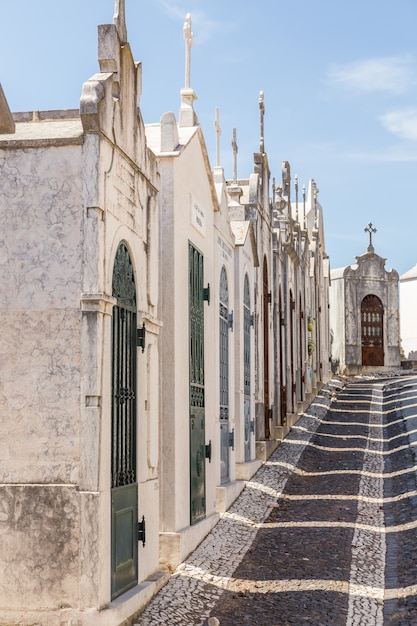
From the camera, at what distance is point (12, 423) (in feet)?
20.2

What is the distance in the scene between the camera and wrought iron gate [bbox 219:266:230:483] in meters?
11.6

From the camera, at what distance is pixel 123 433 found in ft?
22.4

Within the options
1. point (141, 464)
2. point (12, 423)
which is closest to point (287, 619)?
point (141, 464)

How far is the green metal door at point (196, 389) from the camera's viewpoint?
925 centimetres

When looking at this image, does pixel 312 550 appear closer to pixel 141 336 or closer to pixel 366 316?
pixel 141 336

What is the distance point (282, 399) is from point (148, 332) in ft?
36.2

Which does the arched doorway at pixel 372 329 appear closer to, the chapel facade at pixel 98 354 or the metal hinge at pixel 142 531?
the chapel facade at pixel 98 354

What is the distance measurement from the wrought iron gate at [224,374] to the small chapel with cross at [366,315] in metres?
32.5

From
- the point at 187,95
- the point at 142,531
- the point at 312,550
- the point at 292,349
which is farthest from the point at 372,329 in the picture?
the point at 142,531

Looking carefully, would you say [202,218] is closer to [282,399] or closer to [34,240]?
[34,240]

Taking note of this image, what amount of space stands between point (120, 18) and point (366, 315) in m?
38.9

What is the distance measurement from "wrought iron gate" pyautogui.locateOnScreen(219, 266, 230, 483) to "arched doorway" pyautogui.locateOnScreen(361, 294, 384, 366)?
109 ft

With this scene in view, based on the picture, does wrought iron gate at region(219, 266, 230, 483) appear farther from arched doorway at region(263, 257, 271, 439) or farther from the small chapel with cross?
the small chapel with cross

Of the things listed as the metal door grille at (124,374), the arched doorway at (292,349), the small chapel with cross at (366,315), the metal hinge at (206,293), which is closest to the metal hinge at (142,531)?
the metal door grille at (124,374)
